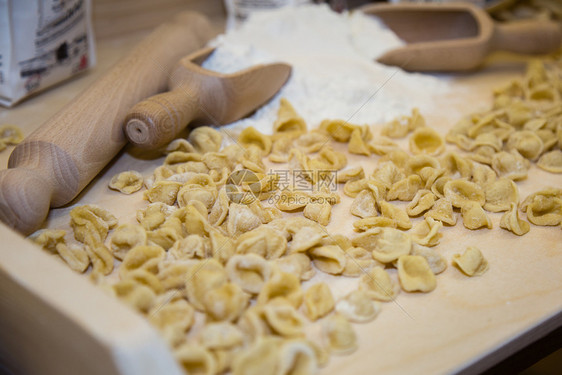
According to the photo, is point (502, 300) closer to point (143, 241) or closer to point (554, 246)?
point (554, 246)

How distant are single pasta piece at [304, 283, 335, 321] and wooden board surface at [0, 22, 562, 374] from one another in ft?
0.08

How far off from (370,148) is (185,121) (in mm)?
269

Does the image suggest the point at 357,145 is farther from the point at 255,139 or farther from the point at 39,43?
the point at 39,43

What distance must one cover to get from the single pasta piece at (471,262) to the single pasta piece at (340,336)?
16 cm

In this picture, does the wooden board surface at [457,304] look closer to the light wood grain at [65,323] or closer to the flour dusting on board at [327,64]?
the light wood grain at [65,323]

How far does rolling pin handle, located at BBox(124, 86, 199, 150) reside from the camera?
2.24 ft

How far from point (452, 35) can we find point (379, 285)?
0.73 m

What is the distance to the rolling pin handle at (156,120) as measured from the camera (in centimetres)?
68

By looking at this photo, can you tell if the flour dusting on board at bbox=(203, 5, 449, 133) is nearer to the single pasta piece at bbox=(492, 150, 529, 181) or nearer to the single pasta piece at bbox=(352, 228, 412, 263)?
the single pasta piece at bbox=(492, 150, 529, 181)

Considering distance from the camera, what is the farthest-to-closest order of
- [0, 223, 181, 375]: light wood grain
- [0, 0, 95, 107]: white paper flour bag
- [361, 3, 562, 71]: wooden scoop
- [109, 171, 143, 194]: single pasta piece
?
[361, 3, 562, 71]: wooden scoop < [0, 0, 95, 107]: white paper flour bag < [109, 171, 143, 194]: single pasta piece < [0, 223, 181, 375]: light wood grain

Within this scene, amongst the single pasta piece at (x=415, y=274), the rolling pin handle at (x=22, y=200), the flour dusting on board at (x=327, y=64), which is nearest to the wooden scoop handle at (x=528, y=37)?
the flour dusting on board at (x=327, y=64)

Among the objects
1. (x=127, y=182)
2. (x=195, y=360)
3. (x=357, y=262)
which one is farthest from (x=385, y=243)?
(x=127, y=182)

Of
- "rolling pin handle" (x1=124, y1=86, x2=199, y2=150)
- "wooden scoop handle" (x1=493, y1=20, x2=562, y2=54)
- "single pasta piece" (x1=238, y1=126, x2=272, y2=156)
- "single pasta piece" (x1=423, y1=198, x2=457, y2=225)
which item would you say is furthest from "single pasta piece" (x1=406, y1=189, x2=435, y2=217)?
"wooden scoop handle" (x1=493, y1=20, x2=562, y2=54)

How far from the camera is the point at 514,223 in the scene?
624 mm
